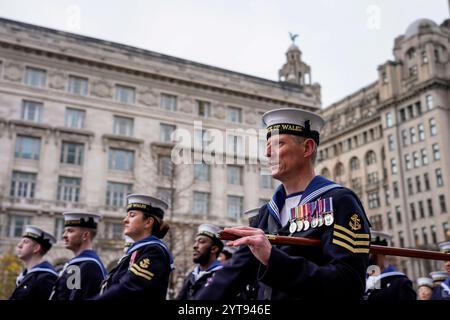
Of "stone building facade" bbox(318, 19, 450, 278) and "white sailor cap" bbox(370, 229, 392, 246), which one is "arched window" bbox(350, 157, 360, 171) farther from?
"white sailor cap" bbox(370, 229, 392, 246)

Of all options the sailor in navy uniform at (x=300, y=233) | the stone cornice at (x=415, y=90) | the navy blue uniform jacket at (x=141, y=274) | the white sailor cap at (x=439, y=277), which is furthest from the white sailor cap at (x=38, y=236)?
the stone cornice at (x=415, y=90)

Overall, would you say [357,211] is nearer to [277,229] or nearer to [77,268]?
[277,229]

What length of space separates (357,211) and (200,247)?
587 centimetres

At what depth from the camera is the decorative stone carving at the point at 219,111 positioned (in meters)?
45.9

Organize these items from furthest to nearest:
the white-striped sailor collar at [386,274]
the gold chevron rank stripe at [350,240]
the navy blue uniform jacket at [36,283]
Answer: the navy blue uniform jacket at [36,283]
the white-striped sailor collar at [386,274]
the gold chevron rank stripe at [350,240]

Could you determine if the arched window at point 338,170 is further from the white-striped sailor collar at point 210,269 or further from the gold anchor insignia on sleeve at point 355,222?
the gold anchor insignia on sleeve at point 355,222

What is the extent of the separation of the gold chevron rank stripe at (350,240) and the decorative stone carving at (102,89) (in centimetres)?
4101

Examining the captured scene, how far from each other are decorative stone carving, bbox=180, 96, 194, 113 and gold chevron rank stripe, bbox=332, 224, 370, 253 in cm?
4277

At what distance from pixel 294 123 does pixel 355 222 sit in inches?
34.7

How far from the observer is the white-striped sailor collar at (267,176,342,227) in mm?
3096

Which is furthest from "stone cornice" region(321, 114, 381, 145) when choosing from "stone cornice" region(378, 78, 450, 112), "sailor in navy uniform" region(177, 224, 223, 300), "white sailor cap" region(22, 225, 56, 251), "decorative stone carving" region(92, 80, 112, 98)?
"white sailor cap" region(22, 225, 56, 251)

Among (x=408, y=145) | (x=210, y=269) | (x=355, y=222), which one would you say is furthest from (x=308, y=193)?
(x=408, y=145)

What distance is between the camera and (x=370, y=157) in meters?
74.4

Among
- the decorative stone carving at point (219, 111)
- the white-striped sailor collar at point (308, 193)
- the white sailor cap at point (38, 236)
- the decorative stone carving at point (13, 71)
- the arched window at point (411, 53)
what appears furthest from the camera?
the arched window at point (411, 53)
